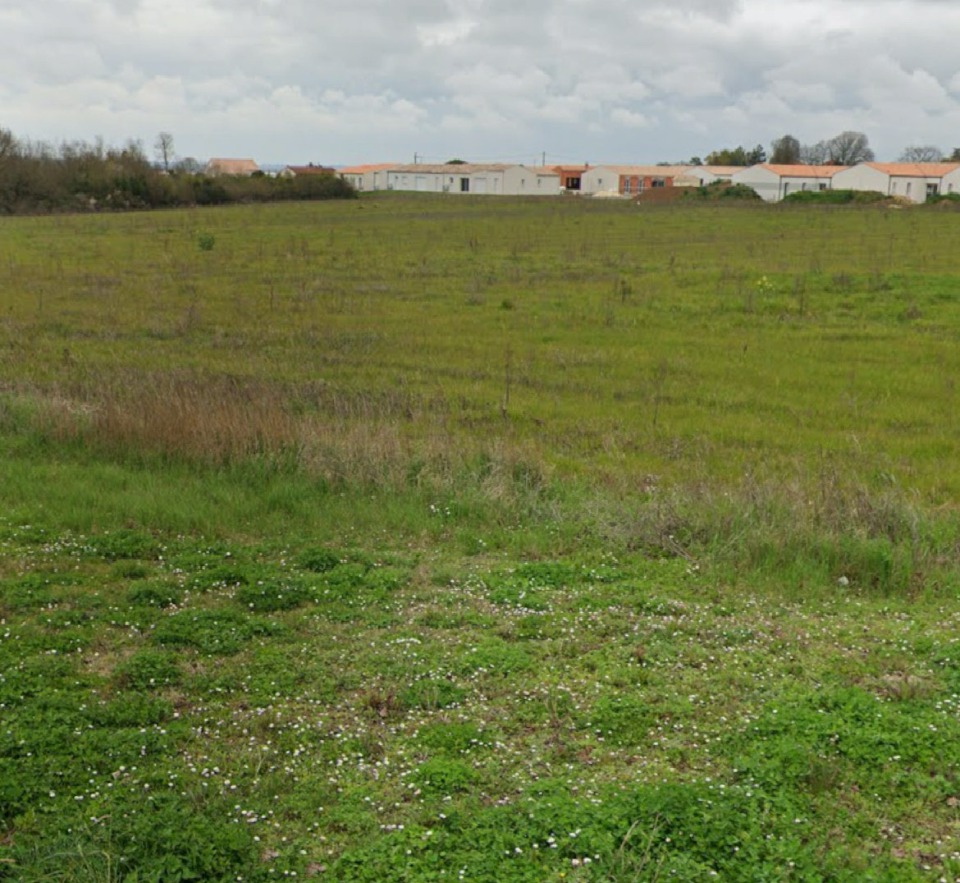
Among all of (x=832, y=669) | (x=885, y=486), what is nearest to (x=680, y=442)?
(x=885, y=486)

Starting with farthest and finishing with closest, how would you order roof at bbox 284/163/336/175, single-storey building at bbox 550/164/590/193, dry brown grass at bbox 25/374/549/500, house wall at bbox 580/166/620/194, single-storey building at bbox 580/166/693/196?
single-storey building at bbox 550/164/590/193 → single-storey building at bbox 580/166/693/196 → house wall at bbox 580/166/620/194 → roof at bbox 284/163/336/175 → dry brown grass at bbox 25/374/549/500

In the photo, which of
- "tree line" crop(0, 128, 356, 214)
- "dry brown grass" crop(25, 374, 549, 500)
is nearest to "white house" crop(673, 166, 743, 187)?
"tree line" crop(0, 128, 356, 214)

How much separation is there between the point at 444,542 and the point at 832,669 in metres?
3.37

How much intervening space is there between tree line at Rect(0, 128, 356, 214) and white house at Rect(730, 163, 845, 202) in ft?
202

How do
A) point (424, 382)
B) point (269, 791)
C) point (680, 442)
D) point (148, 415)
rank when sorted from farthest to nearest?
point (424, 382) < point (680, 442) < point (148, 415) < point (269, 791)

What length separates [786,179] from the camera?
117 meters

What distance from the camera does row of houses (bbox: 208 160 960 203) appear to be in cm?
11119

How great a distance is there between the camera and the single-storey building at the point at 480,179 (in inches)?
4953

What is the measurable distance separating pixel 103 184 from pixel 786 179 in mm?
83058

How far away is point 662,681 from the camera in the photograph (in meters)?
5.44

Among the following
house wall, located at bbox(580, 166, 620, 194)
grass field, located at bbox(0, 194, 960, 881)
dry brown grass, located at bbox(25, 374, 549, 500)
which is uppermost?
house wall, located at bbox(580, 166, 620, 194)

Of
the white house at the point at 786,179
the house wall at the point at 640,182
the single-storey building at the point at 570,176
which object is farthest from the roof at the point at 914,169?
the single-storey building at the point at 570,176

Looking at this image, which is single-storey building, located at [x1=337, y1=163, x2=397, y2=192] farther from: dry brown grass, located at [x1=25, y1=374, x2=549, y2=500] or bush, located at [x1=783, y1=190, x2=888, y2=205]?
dry brown grass, located at [x1=25, y1=374, x2=549, y2=500]

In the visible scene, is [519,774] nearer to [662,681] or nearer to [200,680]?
[662,681]
